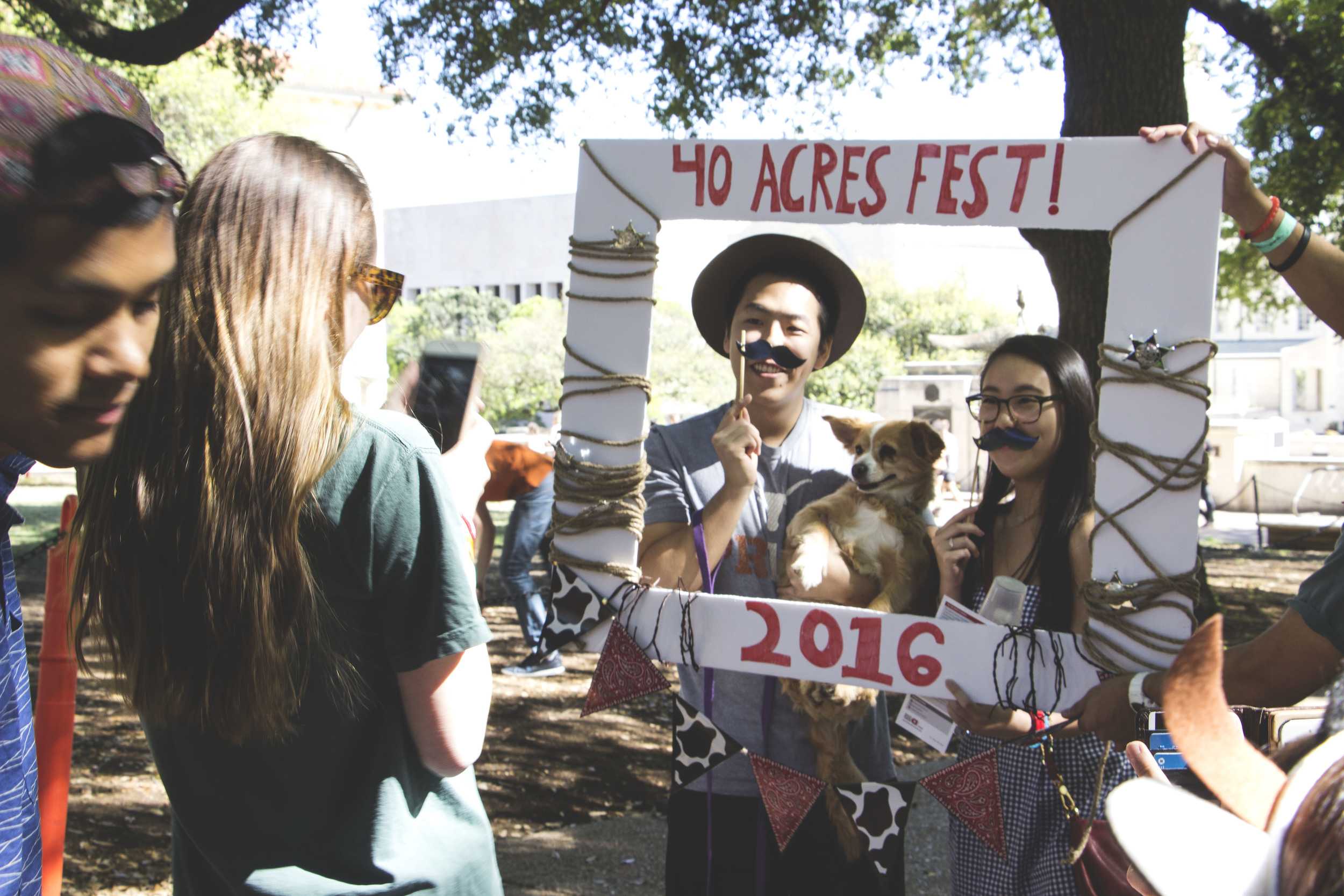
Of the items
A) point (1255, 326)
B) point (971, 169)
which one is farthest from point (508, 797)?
point (1255, 326)

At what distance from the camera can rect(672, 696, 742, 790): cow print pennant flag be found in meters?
2.21

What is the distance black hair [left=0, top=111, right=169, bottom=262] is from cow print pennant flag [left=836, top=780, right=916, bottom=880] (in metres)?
1.83

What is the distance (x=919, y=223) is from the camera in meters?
1.93

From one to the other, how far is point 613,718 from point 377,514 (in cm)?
543

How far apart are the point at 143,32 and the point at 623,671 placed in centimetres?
625

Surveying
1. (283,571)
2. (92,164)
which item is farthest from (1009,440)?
(92,164)

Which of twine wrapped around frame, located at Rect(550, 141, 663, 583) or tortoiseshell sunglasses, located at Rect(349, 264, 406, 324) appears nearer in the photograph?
tortoiseshell sunglasses, located at Rect(349, 264, 406, 324)

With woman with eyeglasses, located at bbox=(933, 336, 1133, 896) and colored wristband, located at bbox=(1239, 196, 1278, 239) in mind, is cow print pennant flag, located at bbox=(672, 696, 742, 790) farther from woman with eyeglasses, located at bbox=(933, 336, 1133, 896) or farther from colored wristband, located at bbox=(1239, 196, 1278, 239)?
colored wristband, located at bbox=(1239, 196, 1278, 239)

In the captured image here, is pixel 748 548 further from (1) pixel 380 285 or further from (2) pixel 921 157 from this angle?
(1) pixel 380 285

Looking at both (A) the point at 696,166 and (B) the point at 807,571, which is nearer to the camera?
(A) the point at 696,166

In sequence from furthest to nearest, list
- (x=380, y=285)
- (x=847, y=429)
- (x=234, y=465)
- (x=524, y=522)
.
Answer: (x=524, y=522) → (x=847, y=429) → (x=380, y=285) → (x=234, y=465)

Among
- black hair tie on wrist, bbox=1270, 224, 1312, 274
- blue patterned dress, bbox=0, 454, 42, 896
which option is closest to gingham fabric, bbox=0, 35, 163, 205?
blue patterned dress, bbox=0, 454, 42, 896

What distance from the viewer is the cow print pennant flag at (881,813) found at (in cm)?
217

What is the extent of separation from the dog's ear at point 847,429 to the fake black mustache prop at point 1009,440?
1.61 feet
